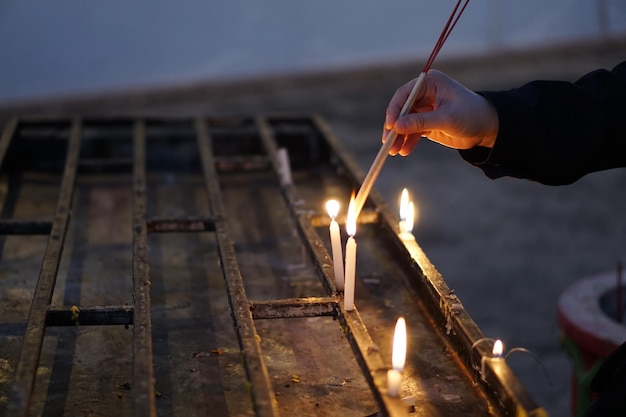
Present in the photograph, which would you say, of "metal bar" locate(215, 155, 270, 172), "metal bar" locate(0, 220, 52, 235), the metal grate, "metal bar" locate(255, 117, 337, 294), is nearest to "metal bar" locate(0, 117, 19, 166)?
the metal grate

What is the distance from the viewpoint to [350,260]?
2234 mm

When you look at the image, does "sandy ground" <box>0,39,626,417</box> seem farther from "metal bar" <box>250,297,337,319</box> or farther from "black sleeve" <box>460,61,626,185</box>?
"black sleeve" <box>460,61,626,185</box>

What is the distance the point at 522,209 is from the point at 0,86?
428cm

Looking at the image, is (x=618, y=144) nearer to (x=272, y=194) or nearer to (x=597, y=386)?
(x=597, y=386)

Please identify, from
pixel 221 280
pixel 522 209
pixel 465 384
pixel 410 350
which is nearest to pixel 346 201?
pixel 221 280

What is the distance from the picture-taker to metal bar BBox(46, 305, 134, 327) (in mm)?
2326

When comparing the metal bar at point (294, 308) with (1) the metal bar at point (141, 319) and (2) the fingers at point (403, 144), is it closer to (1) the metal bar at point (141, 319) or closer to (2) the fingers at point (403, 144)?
(1) the metal bar at point (141, 319)

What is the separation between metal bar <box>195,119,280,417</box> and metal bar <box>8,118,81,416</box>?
49 centimetres

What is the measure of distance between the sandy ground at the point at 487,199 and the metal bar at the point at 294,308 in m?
2.87

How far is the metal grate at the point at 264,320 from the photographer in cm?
210

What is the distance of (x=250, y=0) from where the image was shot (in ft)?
24.9

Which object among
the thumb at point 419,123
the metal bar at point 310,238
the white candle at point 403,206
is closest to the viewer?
the thumb at point 419,123

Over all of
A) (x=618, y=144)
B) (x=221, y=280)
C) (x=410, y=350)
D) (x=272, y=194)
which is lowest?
(x=410, y=350)

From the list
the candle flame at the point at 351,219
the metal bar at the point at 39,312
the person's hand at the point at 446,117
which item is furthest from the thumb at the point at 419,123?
the metal bar at the point at 39,312
